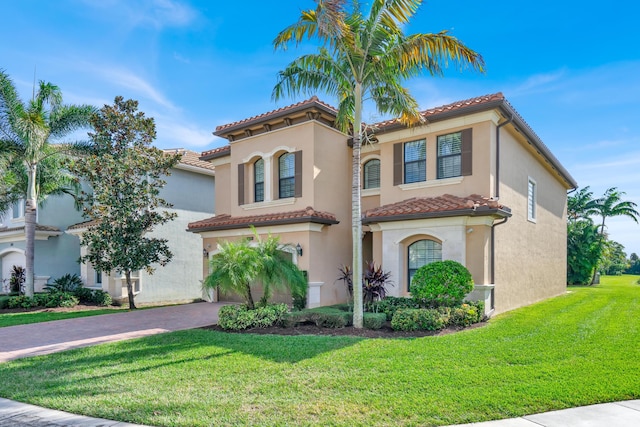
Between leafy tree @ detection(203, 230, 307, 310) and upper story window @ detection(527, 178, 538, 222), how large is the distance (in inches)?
406

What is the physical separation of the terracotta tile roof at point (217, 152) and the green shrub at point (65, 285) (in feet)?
28.0

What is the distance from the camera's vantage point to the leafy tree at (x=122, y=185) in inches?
591

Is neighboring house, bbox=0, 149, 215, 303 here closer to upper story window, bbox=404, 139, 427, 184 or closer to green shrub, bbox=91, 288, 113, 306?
green shrub, bbox=91, 288, 113, 306

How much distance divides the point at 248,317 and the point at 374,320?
A: 3.42 meters

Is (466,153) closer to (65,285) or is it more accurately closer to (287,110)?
(287,110)

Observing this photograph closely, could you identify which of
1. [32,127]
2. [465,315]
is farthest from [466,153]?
[32,127]

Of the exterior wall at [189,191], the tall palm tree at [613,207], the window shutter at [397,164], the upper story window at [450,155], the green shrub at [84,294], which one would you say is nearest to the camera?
the upper story window at [450,155]

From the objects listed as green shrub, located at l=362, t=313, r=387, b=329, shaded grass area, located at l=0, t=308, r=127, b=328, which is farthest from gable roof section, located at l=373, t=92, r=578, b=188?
shaded grass area, located at l=0, t=308, r=127, b=328

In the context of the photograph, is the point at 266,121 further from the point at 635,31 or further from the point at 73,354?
the point at 635,31

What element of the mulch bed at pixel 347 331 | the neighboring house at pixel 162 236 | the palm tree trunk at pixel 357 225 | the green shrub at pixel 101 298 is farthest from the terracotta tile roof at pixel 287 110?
the green shrub at pixel 101 298

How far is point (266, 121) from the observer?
15.8m

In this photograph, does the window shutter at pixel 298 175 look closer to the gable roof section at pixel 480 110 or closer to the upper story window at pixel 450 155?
the gable roof section at pixel 480 110

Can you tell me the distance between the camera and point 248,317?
1102cm

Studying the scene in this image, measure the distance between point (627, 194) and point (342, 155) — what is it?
28453 mm
